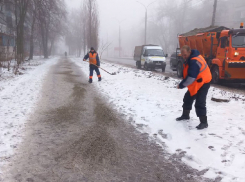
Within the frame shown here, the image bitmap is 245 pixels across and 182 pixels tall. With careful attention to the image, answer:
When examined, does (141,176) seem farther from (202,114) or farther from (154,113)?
(154,113)

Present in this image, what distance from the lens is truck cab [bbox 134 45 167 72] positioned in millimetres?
17094

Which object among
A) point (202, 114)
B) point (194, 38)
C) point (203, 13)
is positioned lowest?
point (202, 114)

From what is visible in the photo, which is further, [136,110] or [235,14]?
[235,14]

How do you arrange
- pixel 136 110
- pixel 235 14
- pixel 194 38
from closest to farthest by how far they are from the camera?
pixel 136 110
pixel 194 38
pixel 235 14

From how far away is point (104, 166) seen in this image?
10.4ft

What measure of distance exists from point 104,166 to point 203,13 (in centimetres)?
4315

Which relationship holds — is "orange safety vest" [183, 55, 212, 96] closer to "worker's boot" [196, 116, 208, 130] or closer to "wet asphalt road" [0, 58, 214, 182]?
"worker's boot" [196, 116, 208, 130]

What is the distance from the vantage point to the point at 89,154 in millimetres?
3510

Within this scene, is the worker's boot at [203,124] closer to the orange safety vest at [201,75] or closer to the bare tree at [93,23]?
A: the orange safety vest at [201,75]

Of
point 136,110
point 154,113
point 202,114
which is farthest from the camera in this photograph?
point 136,110

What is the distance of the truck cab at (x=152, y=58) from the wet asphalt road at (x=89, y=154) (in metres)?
12.1

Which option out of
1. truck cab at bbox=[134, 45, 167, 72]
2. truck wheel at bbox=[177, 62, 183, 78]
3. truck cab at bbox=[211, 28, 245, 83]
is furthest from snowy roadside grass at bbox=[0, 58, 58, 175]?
truck cab at bbox=[134, 45, 167, 72]

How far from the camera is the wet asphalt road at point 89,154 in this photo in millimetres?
2908

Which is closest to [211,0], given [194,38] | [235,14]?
[235,14]
